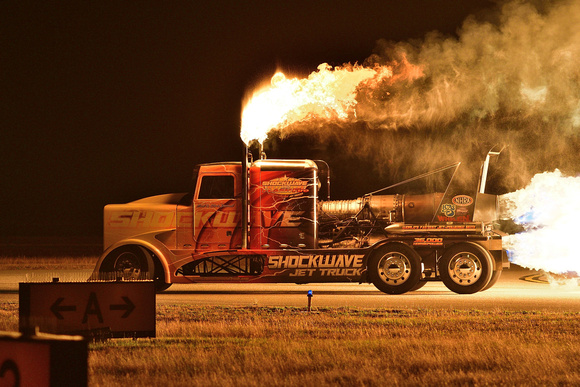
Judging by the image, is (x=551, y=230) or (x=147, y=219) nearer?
(x=147, y=219)

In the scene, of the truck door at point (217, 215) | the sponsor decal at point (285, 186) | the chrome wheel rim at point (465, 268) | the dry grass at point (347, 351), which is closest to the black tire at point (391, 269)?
the chrome wheel rim at point (465, 268)

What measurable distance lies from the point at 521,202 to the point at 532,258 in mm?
1411

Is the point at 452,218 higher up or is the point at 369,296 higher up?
the point at 452,218

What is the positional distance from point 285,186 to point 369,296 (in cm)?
309

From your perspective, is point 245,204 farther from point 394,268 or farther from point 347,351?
point 347,351

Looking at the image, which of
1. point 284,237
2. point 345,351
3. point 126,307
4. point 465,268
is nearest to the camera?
point 126,307

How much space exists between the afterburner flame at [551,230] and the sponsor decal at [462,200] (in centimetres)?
163

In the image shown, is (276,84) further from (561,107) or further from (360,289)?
(561,107)

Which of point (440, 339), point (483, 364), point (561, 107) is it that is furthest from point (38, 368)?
point (561, 107)

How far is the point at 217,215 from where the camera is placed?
19406 millimetres

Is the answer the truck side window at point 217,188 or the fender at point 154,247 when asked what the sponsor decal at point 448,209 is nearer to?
the truck side window at point 217,188

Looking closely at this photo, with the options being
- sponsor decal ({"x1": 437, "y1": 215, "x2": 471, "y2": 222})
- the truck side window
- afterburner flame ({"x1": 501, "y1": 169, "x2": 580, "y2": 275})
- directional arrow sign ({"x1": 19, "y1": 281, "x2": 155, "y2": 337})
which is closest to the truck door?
the truck side window

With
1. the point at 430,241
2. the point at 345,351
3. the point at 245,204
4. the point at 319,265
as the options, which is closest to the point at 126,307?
the point at 345,351

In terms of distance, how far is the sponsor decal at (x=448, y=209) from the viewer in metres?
19.6
